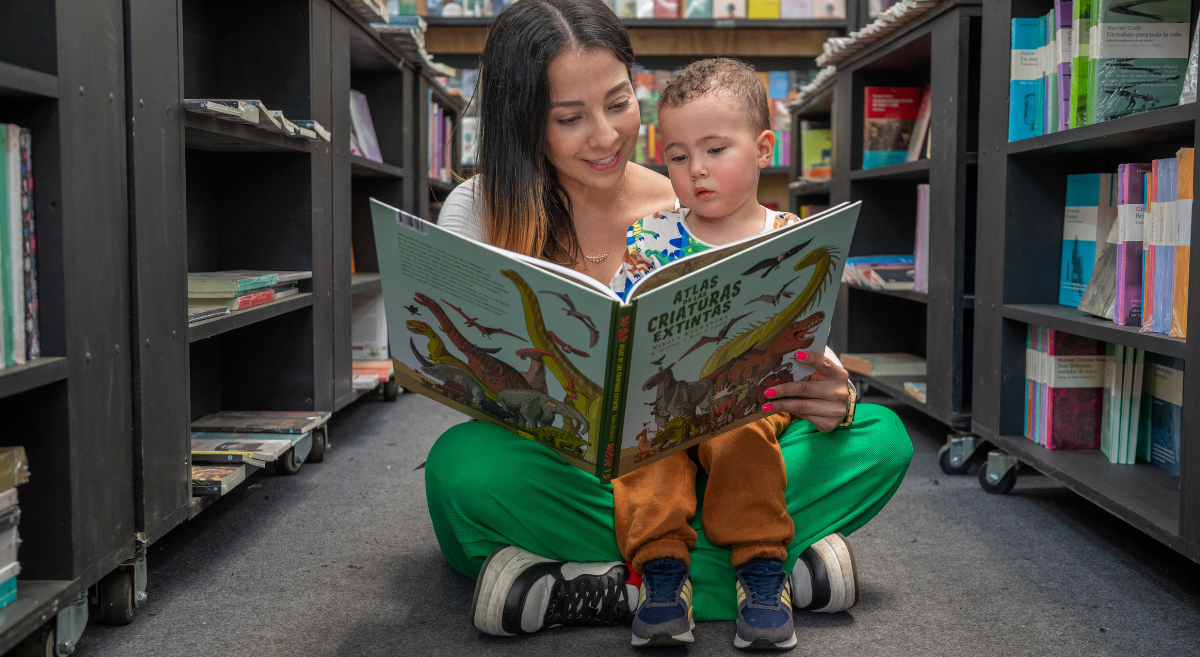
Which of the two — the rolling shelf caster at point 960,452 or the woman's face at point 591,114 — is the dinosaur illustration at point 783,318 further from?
the rolling shelf caster at point 960,452

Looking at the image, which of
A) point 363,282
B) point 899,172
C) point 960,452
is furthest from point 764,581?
point 363,282

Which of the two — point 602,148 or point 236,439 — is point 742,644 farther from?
point 236,439

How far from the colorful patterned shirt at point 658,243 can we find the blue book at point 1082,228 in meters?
Answer: 0.67

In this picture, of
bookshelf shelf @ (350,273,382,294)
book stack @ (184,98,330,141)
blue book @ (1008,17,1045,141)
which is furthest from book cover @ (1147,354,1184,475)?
bookshelf shelf @ (350,273,382,294)

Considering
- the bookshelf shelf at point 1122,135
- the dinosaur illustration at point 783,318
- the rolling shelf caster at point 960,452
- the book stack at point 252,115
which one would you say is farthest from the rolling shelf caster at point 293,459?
the bookshelf shelf at point 1122,135

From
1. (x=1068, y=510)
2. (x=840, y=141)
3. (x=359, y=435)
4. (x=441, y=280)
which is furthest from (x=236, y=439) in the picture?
(x=840, y=141)

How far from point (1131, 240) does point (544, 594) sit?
1025mm

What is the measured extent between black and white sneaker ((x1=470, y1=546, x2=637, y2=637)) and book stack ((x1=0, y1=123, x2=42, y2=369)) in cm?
56

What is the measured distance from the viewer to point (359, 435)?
226 centimetres

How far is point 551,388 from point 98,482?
0.54 meters

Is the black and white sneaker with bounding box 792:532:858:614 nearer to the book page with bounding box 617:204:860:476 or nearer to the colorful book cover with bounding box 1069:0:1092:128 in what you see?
the book page with bounding box 617:204:860:476

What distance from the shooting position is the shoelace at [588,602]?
1105 mm

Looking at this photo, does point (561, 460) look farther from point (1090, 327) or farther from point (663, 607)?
point (1090, 327)

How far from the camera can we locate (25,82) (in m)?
0.86
